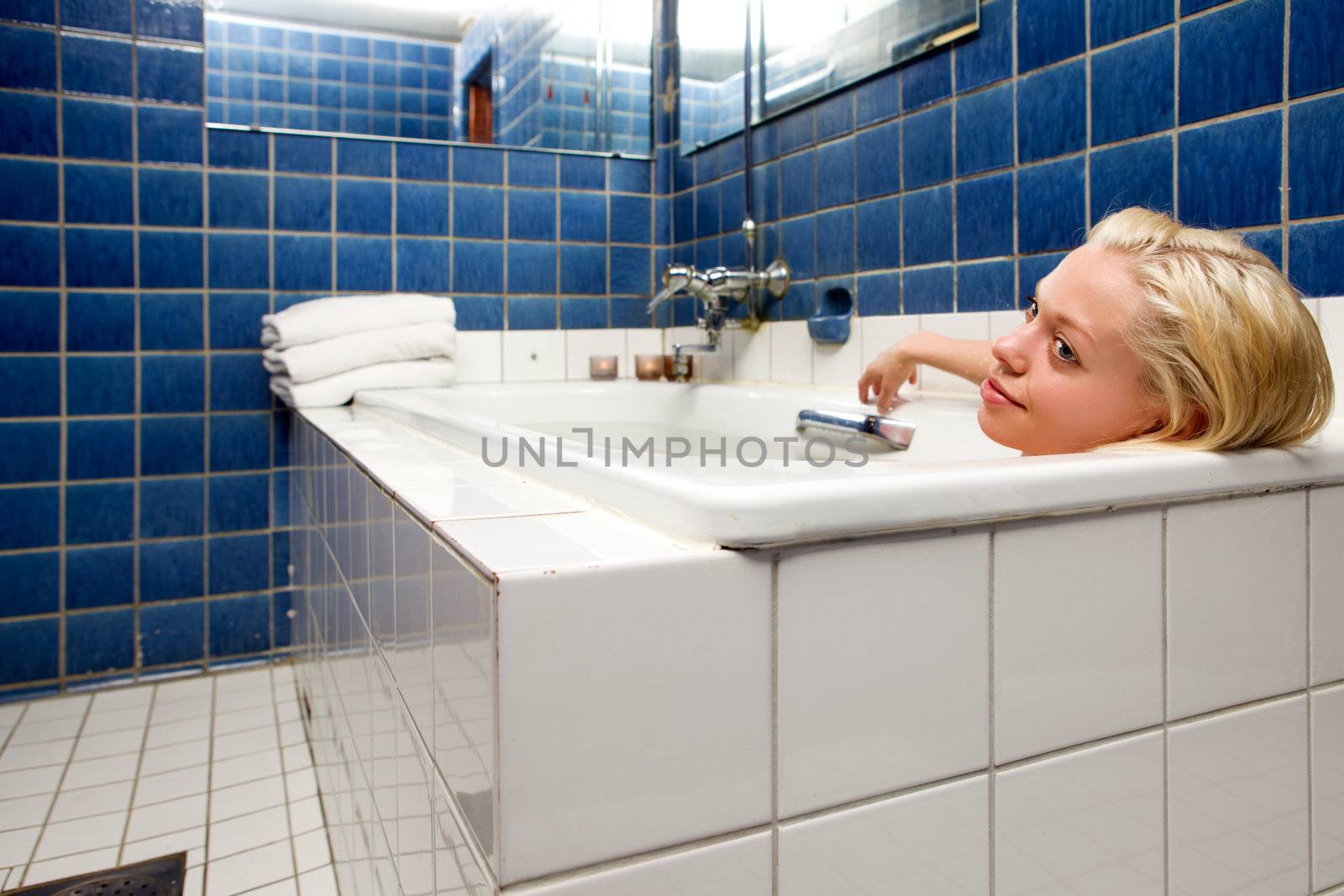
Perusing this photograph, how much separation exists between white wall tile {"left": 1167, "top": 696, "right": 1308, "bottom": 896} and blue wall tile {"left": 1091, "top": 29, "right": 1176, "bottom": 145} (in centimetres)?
84

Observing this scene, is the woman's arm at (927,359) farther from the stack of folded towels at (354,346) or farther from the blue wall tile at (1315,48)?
the stack of folded towels at (354,346)

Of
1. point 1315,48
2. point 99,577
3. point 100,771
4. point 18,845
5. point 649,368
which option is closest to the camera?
point 1315,48

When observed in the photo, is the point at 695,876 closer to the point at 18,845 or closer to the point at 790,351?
the point at 18,845

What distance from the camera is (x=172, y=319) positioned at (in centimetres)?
207

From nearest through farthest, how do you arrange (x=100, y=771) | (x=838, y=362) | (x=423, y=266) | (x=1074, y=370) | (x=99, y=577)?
(x=1074, y=370), (x=100, y=771), (x=838, y=362), (x=99, y=577), (x=423, y=266)

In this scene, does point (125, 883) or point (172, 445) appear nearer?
point (125, 883)

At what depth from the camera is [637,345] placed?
258cm

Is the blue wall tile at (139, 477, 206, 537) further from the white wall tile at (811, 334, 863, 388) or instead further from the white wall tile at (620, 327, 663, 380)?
the white wall tile at (811, 334, 863, 388)

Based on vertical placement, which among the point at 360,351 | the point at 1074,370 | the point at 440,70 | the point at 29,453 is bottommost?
the point at 29,453

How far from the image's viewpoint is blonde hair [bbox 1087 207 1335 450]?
713mm

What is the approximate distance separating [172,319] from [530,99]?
A: 1.00 meters

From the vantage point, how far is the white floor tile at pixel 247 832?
4.39 feet

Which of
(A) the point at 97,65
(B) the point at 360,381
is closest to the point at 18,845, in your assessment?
(B) the point at 360,381

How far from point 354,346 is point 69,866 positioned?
3.51 ft
